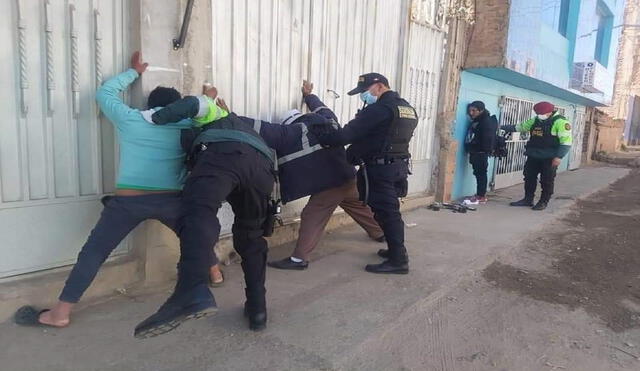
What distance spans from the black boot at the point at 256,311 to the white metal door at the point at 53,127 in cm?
129

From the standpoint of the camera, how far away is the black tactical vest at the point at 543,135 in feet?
25.0

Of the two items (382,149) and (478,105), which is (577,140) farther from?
(382,149)

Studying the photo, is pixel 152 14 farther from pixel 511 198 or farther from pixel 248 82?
pixel 511 198

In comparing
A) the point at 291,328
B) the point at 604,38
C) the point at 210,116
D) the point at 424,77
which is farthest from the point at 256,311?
the point at 604,38

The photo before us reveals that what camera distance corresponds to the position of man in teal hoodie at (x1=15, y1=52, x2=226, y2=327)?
288 centimetres

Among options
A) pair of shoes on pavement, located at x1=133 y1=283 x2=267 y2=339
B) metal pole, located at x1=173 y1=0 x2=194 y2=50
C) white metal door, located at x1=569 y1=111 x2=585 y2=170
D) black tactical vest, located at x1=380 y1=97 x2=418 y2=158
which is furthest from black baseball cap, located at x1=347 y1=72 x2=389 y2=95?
white metal door, located at x1=569 y1=111 x2=585 y2=170

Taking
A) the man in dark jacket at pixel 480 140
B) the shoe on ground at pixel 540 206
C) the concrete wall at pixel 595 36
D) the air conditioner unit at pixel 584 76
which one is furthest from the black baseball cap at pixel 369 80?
the concrete wall at pixel 595 36

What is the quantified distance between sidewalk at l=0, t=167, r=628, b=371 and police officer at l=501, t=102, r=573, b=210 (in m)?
3.52

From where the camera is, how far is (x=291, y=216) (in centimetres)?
502

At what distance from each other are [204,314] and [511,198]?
7.66 meters

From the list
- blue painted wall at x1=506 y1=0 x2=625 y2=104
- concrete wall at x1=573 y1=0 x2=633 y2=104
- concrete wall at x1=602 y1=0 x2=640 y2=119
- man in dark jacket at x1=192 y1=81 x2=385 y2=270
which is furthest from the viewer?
concrete wall at x1=602 y1=0 x2=640 y2=119

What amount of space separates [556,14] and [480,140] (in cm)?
571

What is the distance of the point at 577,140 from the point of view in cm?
1614

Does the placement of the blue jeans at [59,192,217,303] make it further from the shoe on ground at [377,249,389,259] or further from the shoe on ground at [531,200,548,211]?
the shoe on ground at [531,200,548,211]
